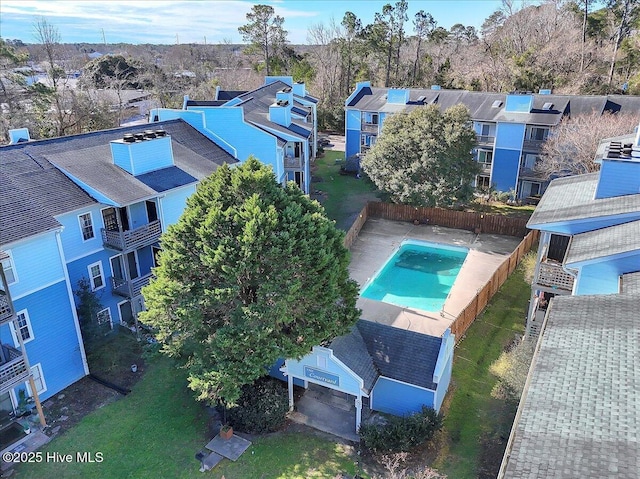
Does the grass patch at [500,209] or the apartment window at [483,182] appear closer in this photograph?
the grass patch at [500,209]

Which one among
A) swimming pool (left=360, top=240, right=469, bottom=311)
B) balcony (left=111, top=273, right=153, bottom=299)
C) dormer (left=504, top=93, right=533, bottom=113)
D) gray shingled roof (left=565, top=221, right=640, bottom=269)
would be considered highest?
dormer (left=504, top=93, right=533, bottom=113)

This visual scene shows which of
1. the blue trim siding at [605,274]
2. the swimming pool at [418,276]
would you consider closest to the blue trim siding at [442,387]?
the blue trim siding at [605,274]

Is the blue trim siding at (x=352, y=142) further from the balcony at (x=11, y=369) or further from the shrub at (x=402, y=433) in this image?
the balcony at (x=11, y=369)

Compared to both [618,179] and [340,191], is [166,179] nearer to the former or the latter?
[618,179]

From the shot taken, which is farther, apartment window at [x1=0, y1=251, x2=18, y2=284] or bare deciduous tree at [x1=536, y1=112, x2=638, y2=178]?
bare deciduous tree at [x1=536, y1=112, x2=638, y2=178]

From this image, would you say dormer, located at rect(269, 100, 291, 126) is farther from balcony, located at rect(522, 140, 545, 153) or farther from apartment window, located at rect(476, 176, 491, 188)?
balcony, located at rect(522, 140, 545, 153)

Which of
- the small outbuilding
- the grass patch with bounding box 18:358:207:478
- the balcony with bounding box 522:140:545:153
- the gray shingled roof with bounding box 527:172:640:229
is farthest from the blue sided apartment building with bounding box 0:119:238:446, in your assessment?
the balcony with bounding box 522:140:545:153

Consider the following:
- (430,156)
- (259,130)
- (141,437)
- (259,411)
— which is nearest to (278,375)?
(259,411)
